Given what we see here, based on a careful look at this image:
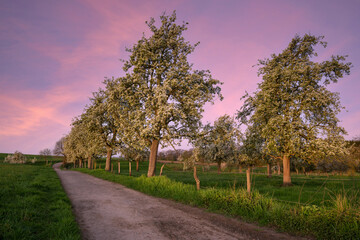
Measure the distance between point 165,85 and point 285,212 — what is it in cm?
1340

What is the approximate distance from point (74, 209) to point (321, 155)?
21025mm

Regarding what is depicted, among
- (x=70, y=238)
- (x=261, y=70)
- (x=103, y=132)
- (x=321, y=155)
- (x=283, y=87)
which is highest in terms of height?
(x=261, y=70)

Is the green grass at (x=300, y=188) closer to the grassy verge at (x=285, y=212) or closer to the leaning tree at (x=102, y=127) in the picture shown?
the grassy verge at (x=285, y=212)

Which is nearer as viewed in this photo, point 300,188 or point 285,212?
point 285,212

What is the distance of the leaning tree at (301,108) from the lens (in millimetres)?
18984

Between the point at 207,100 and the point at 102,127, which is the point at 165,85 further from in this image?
the point at 102,127

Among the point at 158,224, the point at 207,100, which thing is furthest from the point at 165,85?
the point at 158,224

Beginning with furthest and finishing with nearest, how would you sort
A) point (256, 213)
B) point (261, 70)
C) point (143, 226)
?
point (261, 70) → point (256, 213) → point (143, 226)

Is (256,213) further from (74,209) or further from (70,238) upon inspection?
(74,209)

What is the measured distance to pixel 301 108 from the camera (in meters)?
20.1

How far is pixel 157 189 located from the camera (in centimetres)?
1456

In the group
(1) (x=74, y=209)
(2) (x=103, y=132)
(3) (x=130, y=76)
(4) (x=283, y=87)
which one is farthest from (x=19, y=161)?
(4) (x=283, y=87)

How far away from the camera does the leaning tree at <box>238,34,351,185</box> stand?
19.0 metres

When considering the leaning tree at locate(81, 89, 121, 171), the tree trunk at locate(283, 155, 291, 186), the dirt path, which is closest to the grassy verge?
the dirt path
